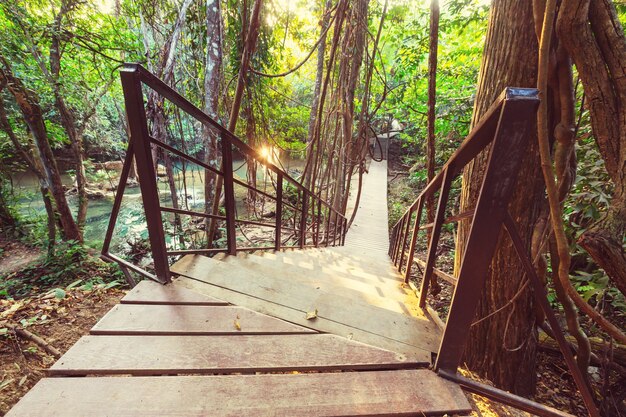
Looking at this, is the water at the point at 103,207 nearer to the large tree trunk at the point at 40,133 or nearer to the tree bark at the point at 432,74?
the large tree trunk at the point at 40,133

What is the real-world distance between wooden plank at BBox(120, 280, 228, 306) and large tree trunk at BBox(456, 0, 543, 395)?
163 centimetres

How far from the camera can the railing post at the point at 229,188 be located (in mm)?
1725

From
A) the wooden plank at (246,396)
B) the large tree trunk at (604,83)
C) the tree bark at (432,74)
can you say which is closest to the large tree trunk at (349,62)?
the tree bark at (432,74)

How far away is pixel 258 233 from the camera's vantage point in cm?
765

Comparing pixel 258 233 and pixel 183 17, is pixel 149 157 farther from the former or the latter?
pixel 258 233

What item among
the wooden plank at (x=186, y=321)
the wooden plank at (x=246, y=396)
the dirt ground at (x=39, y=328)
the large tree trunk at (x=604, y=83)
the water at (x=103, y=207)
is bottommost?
the water at (x=103, y=207)

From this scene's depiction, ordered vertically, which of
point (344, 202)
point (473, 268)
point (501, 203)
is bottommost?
point (344, 202)

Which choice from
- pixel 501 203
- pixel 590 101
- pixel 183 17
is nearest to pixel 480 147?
pixel 501 203

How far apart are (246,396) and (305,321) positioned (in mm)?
421

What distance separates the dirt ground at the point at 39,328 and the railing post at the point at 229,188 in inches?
59.5

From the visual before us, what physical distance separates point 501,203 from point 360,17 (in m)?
3.10

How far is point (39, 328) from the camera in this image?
217 cm

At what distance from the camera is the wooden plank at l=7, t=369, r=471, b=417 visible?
801 millimetres

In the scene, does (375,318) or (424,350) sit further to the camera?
(375,318)
